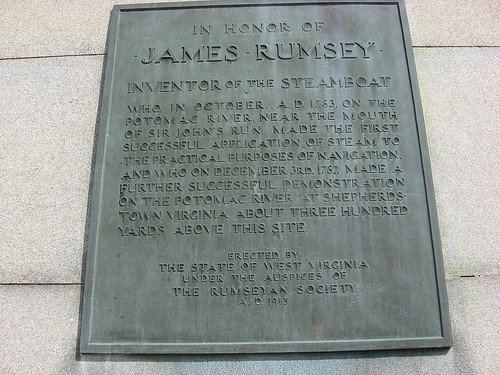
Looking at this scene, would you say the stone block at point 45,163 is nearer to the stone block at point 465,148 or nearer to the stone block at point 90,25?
the stone block at point 90,25

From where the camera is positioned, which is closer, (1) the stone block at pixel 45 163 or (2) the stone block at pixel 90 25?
(1) the stone block at pixel 45 163

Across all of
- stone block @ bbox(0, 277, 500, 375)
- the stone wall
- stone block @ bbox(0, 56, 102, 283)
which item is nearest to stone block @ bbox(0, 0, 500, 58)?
the stone wall

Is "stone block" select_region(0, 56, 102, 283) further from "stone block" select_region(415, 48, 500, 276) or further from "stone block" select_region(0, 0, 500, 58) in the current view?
"stone block" select_region(415, 48, 500, 276)

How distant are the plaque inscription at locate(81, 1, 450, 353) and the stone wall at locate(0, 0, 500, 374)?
0.61ft

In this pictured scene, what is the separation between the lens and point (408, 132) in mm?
3619

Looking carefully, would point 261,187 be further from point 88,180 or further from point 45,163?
point 45,163

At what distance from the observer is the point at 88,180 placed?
12.0ft

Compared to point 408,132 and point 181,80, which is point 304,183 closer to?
point 408,132

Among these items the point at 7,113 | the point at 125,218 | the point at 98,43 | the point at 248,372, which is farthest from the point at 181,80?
the point at 248,372

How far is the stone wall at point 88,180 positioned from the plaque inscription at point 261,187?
0.18 meters

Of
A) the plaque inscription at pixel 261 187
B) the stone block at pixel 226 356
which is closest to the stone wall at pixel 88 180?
the stone block at pixel 226 356

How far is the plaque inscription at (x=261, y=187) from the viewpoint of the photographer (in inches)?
126

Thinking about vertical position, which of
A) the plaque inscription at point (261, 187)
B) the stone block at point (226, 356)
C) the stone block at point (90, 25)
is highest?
the stone block at point (90, 25)

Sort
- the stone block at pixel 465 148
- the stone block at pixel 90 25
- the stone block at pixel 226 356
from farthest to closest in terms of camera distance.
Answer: the stone block at pixel 90 25 → the stone block at pixel 465 148 → the stone block at pixel 226 356
